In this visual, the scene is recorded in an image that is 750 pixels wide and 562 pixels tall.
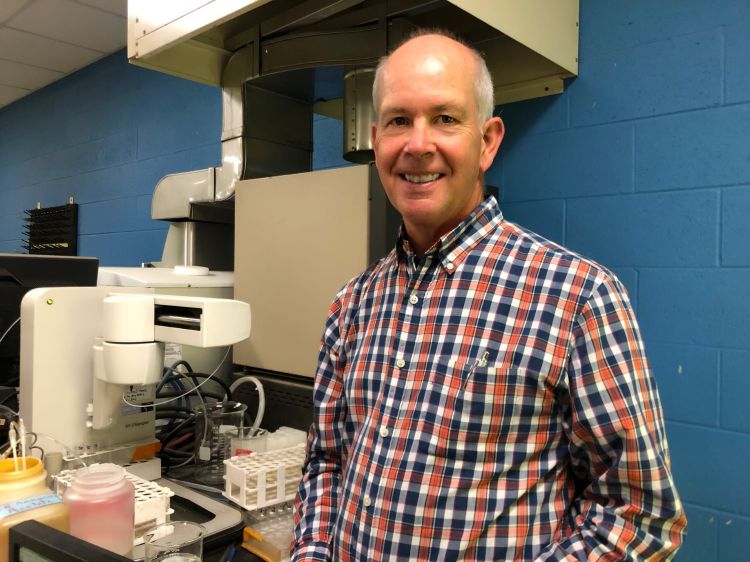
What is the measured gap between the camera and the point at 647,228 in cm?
142

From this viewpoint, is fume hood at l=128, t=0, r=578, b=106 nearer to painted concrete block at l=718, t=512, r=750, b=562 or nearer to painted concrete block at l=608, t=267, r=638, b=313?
painted concrete block at l=608, t=267, r=638, b=313

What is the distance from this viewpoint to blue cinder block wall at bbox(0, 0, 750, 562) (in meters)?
1.29

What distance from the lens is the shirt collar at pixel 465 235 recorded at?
89 cm

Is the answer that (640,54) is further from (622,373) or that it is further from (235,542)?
(235,542)

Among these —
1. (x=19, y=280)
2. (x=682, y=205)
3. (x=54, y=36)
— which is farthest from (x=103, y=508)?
(x=54, y=36)

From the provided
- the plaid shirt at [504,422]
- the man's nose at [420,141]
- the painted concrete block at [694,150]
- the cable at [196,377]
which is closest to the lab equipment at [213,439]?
the cable at [196,377]

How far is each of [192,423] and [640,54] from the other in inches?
60.7

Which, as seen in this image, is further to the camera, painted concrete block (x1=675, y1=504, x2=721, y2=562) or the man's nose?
painted concrete block (x1=675, y1=504, x2=721, y2=562)

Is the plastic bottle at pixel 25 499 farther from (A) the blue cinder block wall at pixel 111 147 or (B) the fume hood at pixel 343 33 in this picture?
→ (A) the blue cinder block wall at pixel 111 147

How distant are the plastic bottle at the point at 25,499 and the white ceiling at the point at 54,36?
→ 2.60 metres

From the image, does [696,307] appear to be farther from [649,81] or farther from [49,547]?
[49,547]

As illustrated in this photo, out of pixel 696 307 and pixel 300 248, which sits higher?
pixel 300 248

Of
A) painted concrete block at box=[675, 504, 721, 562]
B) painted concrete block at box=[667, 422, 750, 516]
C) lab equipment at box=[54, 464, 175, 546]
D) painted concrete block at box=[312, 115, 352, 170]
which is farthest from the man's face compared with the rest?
painted concrete block at box=[312, 115, 352, 170]

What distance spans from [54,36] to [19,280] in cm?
240
